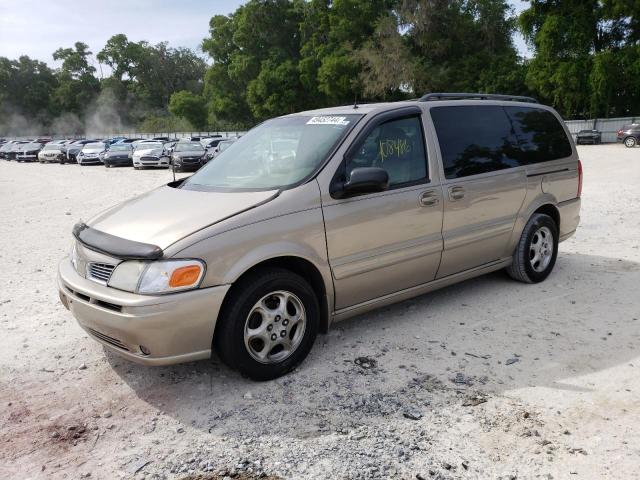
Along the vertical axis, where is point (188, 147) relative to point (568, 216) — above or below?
above

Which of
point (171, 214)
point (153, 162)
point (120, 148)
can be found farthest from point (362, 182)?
point (120, 148)

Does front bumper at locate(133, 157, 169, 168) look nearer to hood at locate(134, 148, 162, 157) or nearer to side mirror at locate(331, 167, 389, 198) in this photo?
hood at locate(134, 148, 162, 157)

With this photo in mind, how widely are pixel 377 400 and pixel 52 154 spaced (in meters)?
42.5

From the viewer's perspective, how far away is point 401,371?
3.79 metres

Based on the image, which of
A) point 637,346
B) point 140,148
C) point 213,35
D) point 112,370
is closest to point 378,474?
point 112,370

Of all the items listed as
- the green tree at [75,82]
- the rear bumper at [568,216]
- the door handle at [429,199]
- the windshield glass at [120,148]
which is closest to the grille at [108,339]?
the door handle at [429,199]

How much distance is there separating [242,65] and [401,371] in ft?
186

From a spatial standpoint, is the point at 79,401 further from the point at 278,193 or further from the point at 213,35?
the point at 213,35

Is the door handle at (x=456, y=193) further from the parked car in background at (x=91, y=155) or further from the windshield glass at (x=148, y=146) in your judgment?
the parked car in background at (x=91, y=155)

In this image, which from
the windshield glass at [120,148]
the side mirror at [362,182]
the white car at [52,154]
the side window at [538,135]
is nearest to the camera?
the side mirror at [362,182]

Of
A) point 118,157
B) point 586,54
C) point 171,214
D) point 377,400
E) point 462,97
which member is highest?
point 586,54

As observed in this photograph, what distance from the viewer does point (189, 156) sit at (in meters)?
24.1

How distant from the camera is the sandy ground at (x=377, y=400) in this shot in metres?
2.85

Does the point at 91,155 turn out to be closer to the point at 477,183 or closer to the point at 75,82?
the point at 477,183
